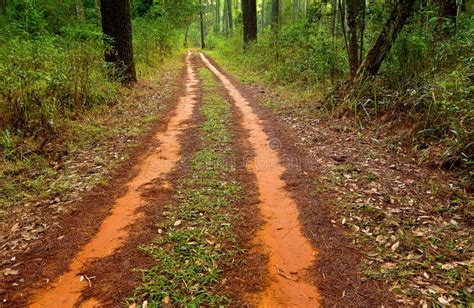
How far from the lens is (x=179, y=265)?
10.5ft

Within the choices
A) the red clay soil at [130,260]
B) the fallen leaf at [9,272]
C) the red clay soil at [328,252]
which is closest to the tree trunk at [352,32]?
the red clay soil at [328,252]

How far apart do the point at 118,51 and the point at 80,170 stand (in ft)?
20.0

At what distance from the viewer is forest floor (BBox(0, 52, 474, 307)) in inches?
115

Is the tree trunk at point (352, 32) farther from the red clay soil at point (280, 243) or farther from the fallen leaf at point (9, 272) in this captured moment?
the fallen leaf at point (9, 272)

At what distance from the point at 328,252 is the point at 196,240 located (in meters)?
1.29

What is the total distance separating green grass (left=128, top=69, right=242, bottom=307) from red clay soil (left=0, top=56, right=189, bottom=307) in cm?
73

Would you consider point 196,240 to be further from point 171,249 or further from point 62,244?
point 62,244

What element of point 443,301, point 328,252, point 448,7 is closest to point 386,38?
point 448,7

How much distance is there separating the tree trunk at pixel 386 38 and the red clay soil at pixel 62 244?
17.2 feet

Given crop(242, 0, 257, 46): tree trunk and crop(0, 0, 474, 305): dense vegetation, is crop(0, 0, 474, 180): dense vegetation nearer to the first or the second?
crop(0, 0, 474, 305): dense vegetation

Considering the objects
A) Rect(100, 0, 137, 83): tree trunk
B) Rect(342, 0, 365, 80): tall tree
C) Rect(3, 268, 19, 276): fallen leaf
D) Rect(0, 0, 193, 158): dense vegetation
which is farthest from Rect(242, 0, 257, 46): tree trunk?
Rect(3, 268, 19, 276): fallen leaf

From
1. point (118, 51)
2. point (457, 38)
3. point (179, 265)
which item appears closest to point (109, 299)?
point (179, 265)

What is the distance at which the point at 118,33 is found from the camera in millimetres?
10242

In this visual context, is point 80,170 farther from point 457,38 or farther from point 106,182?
point 457,38
